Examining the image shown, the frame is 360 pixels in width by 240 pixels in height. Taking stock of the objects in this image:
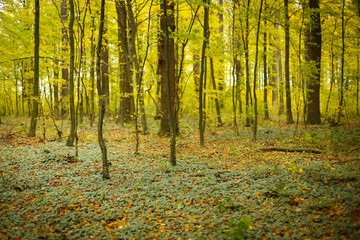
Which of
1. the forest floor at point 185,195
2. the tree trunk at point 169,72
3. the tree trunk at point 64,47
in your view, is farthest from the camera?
the tree trunk at point 64,47

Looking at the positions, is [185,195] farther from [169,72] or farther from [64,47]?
[64,47]

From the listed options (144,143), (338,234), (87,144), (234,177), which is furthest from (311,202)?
(87,144)

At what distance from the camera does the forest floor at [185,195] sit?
3.52 m

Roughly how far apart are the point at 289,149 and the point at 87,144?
8367mm

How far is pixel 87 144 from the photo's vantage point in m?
9.99

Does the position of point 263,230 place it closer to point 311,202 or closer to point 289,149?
point 311,202

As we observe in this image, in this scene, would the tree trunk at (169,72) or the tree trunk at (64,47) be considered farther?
the tree trunk at (64,47)

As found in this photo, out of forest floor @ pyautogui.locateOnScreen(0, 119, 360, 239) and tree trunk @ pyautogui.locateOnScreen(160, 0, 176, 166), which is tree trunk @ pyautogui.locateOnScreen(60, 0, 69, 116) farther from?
tree trunk @ pyautogui.locateOnScreen(160, 0, 176, 166)

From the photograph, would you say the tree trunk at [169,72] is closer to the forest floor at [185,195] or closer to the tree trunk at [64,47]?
the forest floor at [185,195]

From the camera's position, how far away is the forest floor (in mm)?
3516

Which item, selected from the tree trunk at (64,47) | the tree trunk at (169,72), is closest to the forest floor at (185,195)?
the tree trunk at (169,72)

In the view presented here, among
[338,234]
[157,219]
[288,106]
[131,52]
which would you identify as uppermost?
[131,52]

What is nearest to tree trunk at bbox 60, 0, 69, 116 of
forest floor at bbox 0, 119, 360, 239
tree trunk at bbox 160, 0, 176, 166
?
forest floor at bbox 0, 119, 360, 239

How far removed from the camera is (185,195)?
486 cm
